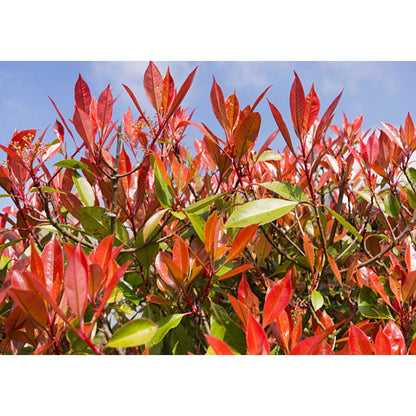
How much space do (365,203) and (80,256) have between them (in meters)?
1.77

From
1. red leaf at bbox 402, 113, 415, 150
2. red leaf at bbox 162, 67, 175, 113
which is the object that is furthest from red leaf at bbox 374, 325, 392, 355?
red leaf at bbox 402, 113, 415, 150

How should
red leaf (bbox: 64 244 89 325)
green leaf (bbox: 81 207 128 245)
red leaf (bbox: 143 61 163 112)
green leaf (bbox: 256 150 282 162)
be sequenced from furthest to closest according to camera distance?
green leaf (bbox: 256 150 282 162) < red leaf (bbox: 143 61 163 112) < green leaf (bbox: 81 207 128 245) < red leaf (bbox: 64 244 89 325)

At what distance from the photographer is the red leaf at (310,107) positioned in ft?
3.54

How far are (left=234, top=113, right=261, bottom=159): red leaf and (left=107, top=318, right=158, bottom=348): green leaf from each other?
638mm

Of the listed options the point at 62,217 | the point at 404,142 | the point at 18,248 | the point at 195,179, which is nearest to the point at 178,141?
the point at 195,179

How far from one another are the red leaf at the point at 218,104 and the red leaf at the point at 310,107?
248mm

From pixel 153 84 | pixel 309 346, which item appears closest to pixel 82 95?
pixel 153 84

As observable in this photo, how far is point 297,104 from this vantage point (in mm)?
1062

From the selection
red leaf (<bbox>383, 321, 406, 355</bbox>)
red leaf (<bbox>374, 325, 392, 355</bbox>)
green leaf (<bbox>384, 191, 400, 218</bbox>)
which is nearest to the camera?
red leaf (<bbox>374, 325, 392, 355</bbox>)

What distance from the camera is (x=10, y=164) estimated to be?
3.88ft

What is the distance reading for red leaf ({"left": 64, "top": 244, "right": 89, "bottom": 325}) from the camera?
1.89 feet

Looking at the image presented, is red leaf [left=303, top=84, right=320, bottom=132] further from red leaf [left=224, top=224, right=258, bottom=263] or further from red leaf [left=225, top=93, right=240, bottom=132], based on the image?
red leaf [left=224, top=224, right=258, bottom=263]

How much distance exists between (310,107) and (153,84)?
0.51 meters

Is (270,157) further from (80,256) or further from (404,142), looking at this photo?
(80,256)
